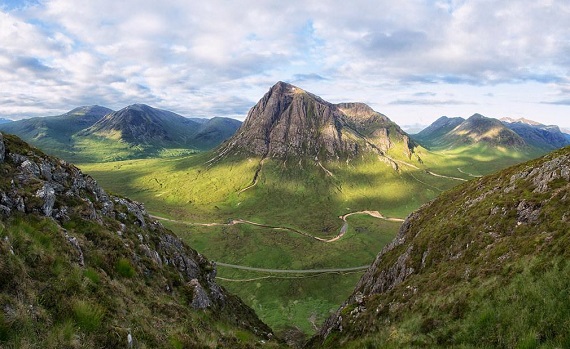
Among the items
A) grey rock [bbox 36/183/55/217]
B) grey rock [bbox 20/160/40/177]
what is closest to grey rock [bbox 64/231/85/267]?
grey rock [bbox 36/183/55/217]

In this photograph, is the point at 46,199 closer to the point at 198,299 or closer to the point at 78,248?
the point at 78,248

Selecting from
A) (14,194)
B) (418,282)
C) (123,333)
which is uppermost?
(14,194)

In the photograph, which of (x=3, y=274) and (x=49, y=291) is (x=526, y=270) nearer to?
(x=49, y=291)

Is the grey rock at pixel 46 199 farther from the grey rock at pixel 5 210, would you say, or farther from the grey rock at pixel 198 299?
the grey rock at pixel 198 299

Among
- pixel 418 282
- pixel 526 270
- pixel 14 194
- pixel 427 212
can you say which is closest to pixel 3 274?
pixel 14 194

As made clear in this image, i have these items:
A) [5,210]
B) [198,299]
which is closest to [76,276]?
[5,210]

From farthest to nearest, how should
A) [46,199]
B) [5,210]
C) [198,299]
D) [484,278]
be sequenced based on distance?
[198,299] < [484,278] < [46,199] < [5,210]
